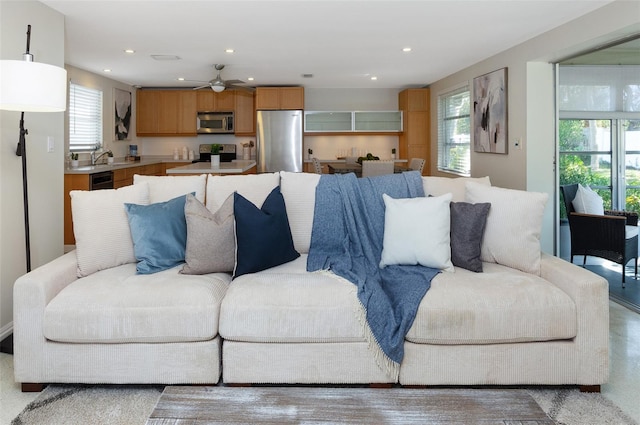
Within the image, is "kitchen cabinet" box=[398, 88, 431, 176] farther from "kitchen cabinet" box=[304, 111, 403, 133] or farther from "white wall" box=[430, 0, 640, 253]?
"white wall" box=[430, 0, 640, 253]

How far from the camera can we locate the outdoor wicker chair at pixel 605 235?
14.9 feet

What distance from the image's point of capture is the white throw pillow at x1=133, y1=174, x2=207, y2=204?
338 cm

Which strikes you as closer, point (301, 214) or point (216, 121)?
point (301, 214)

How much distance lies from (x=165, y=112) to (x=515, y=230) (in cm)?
798

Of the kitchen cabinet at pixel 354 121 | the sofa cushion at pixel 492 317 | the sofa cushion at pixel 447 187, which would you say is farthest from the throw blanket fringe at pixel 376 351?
the kitchen cabinet at pixel 354 121

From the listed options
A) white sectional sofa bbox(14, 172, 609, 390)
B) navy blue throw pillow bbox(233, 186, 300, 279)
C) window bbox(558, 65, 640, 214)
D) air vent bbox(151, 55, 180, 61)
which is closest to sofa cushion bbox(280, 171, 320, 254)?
navy blue throw pillow bbox(233, 186, 300, 279)

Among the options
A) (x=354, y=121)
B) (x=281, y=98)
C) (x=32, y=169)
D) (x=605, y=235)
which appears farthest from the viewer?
(x=354, y=121)

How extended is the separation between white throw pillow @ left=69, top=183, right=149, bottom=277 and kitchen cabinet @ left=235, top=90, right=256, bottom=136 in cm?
670

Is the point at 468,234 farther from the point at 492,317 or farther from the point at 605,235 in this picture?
the point at 605,235

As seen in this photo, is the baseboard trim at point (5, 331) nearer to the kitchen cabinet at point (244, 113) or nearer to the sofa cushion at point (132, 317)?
the sofa cushion at point (132, 317)

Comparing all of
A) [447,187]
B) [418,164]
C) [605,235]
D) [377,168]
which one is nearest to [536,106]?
[605,235]

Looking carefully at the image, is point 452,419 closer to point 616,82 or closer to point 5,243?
point 5,243

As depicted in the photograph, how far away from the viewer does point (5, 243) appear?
3.56 m

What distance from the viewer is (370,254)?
3.18 meters
